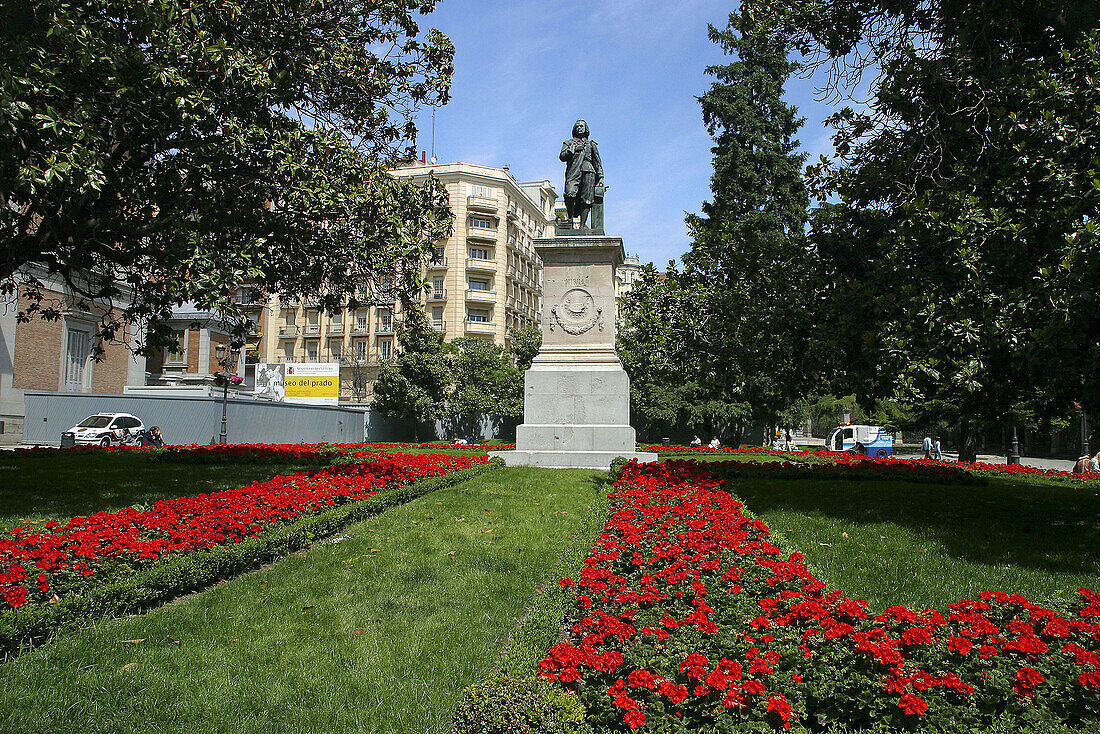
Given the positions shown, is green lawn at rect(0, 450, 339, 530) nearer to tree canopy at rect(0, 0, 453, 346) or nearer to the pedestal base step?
tree canopy at rect(0, 0, 453, 346)

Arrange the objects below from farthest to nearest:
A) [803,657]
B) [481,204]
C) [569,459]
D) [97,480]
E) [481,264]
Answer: [481,264]
[481,204]
[569,459]
[97,480]
[803,657]

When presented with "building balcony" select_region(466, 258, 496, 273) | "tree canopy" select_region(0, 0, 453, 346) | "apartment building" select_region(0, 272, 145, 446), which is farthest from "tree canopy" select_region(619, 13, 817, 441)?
"building balcony" select_region(466, 258, 496, 273)

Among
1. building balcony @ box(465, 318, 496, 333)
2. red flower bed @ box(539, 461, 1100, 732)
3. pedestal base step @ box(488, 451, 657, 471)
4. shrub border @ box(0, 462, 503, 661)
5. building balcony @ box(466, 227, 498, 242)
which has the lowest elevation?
shrub border @ box(0, 462, 503, 661)

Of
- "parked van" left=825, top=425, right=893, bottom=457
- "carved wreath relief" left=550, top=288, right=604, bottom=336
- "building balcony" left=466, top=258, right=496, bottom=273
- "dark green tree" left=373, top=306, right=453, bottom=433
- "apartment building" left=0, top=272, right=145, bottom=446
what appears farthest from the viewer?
"building balcony" left=466, top=258, right=496, bottom=273

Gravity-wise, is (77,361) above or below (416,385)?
above

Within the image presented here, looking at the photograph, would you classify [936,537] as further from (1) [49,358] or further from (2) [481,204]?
(2) [481,204]

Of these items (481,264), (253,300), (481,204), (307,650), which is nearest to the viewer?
(307,650)

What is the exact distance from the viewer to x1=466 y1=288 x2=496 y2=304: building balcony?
195 feet

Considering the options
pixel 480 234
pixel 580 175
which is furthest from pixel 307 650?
pixel 480 234

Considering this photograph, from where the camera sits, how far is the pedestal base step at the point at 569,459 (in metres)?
13.9

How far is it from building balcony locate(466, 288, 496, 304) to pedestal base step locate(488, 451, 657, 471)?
152 ft

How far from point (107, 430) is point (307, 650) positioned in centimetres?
2563

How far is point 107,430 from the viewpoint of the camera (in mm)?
25609

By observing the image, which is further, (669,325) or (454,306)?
(454,306)
